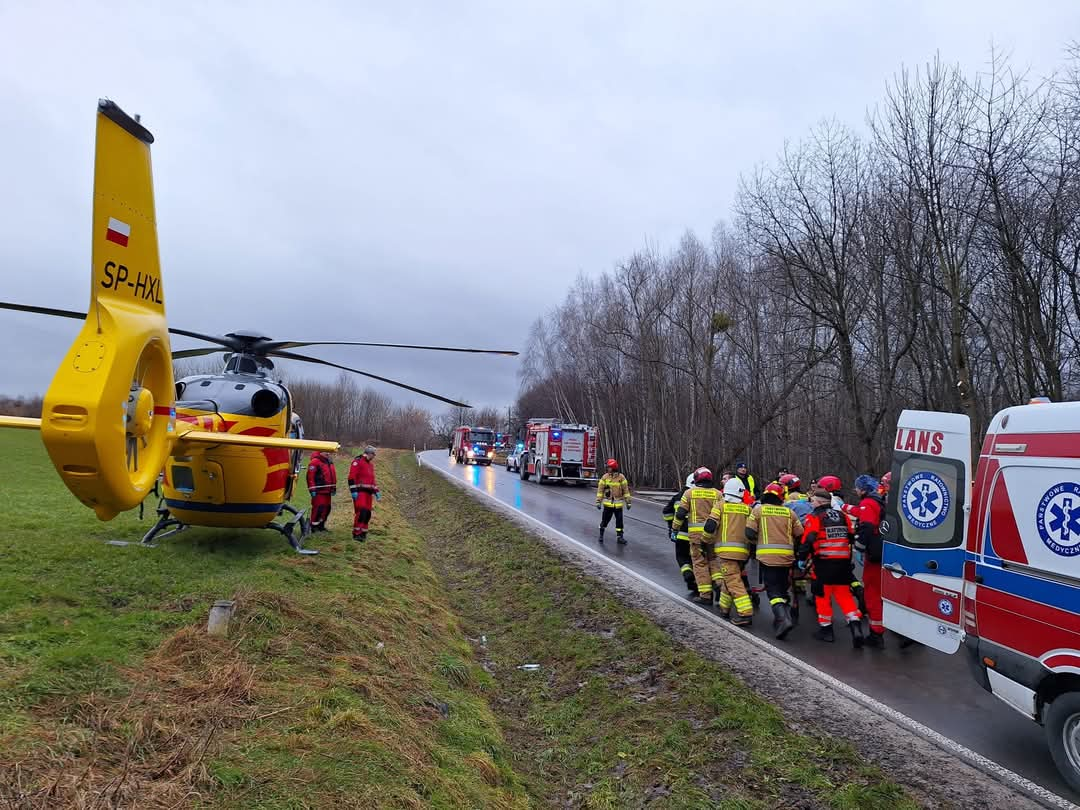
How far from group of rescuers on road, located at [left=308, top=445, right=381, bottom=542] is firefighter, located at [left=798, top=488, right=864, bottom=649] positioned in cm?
720

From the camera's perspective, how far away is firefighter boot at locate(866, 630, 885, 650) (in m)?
7.52

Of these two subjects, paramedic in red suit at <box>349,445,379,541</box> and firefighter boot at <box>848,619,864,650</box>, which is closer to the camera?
firefighter boot at <box>848,619,864,650</box>

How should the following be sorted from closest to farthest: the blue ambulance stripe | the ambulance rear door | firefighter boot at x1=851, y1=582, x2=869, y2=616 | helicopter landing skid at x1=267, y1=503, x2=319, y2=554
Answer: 1. the blue ambulance stripe
2. the ambulance rear door
3. firefighter boot at x1=851, y1=582, x2=869, y2=616
4. helicopter landing skid at x1=267, y1=503, x2=319, y2=554

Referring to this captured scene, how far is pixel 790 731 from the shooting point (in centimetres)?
530

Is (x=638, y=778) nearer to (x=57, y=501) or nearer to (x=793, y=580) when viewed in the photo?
(x=793, y=580)

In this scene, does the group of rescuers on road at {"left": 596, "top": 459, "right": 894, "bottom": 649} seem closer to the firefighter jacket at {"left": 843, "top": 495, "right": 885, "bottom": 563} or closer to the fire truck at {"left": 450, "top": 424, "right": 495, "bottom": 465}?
the firefighter jacket at {"left": 843, "top": 495, "right": 885, "bottom": 563}

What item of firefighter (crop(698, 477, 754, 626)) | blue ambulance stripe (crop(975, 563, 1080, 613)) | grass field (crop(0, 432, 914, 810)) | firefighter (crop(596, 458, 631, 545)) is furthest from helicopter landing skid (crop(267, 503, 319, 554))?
blue ambulance stripe (crop(975, 563, 1080, 613))

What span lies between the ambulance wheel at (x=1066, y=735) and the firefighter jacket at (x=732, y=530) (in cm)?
405

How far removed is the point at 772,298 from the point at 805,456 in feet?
24.9

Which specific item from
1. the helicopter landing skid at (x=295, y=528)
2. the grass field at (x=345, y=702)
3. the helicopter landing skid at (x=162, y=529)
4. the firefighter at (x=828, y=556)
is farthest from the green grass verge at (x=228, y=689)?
the firefighter at (x=828, y=556)

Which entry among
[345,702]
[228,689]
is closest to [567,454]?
[345,702]

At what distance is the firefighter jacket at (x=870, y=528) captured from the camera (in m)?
7.72

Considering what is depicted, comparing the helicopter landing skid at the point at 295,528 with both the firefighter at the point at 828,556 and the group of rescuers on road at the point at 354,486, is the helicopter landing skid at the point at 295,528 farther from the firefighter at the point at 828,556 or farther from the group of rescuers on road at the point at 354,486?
the firefighter at the point at 828,556

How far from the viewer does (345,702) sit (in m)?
5.10
